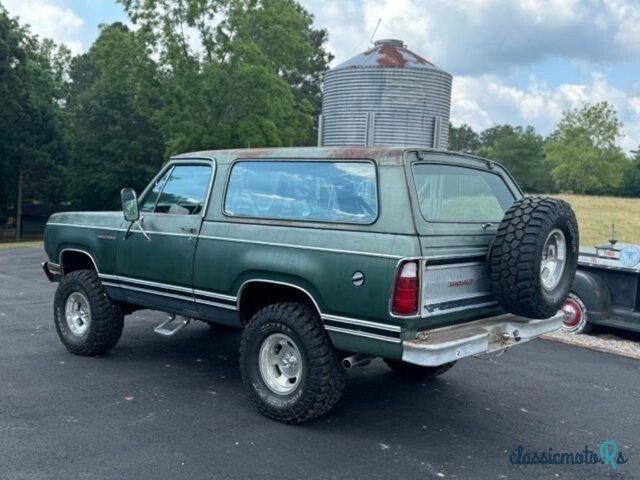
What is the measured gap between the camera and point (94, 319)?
6.03 metres

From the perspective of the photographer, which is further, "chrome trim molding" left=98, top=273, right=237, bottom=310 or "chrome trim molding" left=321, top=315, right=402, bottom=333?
"chrome trim molding" left=98, top=273, right=237, bottom=310

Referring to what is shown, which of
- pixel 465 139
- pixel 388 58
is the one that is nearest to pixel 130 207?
pixel 388 58

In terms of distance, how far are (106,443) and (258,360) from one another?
119 cm

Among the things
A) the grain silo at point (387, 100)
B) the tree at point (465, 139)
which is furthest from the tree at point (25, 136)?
the tree at point (465, 139)

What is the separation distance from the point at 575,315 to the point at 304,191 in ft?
15.4

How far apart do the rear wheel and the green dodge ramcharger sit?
9.66ft

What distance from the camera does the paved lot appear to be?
3912mm

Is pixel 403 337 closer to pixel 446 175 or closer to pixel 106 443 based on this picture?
pixel 446 175

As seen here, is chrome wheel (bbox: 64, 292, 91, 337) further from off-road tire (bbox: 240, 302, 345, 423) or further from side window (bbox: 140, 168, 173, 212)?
off-road tire (bbox: 240, 302, 345, 423)

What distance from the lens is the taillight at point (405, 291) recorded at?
3.94 m

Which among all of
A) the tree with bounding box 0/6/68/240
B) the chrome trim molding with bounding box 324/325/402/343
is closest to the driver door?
the chrome trim molding with bounding box 324/325/402/343

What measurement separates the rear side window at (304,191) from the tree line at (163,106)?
19.8 metres

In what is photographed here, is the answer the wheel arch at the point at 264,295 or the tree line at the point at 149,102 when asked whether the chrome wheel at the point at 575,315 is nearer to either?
the wheel arch at the point at 264,295

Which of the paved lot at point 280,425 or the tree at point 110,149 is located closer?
the paved lot at point 280,425
